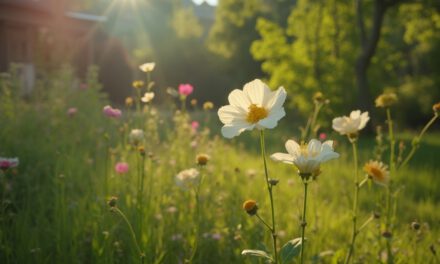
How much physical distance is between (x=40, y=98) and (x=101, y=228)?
4.18m

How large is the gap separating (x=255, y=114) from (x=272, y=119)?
0.28ft

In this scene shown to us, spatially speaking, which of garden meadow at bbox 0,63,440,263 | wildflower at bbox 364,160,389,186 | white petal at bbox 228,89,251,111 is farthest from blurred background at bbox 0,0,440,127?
white petal at bbox 228,89,251,111

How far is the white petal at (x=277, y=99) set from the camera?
125 centimetres

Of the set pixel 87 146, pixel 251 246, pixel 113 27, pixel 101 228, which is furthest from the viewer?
pixel 113 27

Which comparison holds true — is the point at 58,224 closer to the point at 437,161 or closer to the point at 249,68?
the point at 437,161

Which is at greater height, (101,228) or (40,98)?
(40,98)

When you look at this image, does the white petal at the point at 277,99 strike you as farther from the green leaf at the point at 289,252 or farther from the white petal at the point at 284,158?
the green leaf at the point at 289,252

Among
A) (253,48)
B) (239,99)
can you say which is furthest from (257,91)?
(253,48)

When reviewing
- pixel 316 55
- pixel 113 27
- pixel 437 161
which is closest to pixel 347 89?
pixel 316 55

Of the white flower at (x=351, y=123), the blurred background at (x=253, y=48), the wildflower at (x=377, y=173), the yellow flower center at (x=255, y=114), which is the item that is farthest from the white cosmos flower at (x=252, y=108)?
the blurred background at (x=253, y=48)

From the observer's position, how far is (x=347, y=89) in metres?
10.6

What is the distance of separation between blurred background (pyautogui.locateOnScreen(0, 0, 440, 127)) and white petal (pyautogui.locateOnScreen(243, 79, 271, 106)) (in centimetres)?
870

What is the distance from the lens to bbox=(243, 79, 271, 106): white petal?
4.33ft

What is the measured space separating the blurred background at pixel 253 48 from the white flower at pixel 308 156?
8807 mm
